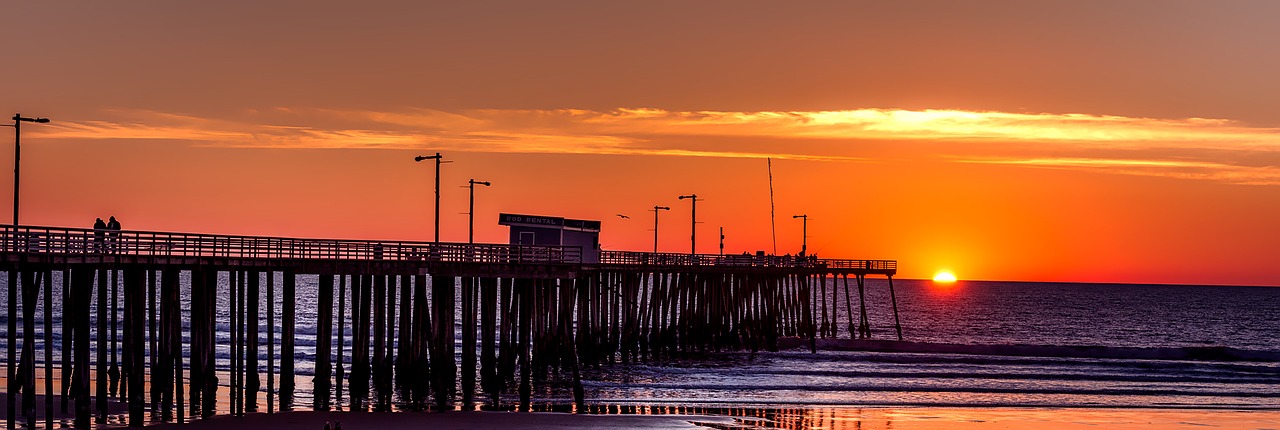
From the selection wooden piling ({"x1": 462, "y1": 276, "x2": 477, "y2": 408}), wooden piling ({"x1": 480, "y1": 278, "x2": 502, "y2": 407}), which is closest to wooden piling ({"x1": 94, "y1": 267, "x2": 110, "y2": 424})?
wooden piling ({"x1": 462, "y1": 276, "x2": 477, "y2": 408})

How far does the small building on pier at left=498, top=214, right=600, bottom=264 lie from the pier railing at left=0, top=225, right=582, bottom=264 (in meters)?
4.24

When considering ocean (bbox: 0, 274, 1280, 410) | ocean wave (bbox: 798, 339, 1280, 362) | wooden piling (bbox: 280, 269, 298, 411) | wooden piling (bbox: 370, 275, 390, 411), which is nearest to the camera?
wooden piling (bbox: 280, 269, 298, 411)

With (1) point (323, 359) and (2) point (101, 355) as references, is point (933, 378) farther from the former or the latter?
(2) point (101, 355)

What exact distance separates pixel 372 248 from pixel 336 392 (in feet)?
14.4

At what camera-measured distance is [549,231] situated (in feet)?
194

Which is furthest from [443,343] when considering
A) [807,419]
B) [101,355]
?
[101,355]

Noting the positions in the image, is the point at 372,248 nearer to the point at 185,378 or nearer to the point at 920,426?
the point at 185,378

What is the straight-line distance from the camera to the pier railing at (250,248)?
1330 inches

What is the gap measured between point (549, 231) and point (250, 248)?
779 inches

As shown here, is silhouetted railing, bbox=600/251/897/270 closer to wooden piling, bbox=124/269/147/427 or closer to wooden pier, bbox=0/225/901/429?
wooden pier, bbox=0/225/901/429

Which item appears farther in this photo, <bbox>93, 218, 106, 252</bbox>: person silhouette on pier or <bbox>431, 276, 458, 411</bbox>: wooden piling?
<bbox>431, 276, 458, 411</bbox>: wooden piling

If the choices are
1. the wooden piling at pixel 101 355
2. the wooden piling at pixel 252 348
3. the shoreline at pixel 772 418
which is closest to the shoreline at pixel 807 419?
the shoreline at pixel 772 418

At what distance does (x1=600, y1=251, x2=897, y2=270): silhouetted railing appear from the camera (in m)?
63.8

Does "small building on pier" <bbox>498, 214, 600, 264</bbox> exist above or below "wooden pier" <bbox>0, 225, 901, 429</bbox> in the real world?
above
